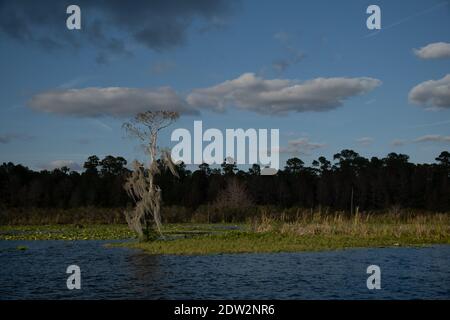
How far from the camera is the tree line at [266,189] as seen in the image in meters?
105

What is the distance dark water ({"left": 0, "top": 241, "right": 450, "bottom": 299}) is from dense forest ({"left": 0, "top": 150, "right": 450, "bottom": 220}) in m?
66.8

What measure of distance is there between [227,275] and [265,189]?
3701 inches

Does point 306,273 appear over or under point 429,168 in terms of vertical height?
under

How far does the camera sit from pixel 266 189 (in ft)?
390

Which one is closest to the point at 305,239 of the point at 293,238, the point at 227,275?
the point at 293,238

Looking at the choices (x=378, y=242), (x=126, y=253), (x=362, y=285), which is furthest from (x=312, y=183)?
(x=362, y=285)

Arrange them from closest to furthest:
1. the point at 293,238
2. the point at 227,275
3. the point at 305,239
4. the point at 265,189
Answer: the point at 227,275 → the point at 305,239 → the point at 293,238 → the point at 265,189

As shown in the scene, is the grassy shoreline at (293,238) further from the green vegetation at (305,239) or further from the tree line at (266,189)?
the tree line at (266,189)

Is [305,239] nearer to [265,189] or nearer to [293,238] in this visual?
[293,238]

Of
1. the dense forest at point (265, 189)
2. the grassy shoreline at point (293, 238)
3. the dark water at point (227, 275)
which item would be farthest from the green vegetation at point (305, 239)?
the dense forest at point (265, 189)

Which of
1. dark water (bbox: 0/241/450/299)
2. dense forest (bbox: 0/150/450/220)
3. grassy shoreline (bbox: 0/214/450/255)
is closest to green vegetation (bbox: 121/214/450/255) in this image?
grassy shoreline (bbox: 0/214/450/255)

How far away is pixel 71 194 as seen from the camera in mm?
107688
